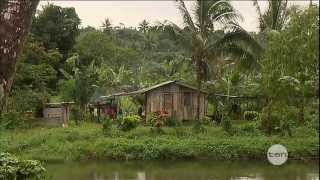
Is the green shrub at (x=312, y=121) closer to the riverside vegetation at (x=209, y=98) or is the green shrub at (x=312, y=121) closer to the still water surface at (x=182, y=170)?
the riverside vegetation at (x=209, y=98)

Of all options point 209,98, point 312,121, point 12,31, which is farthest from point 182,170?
point 12,31

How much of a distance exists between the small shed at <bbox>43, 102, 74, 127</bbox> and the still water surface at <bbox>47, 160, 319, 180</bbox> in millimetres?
6668

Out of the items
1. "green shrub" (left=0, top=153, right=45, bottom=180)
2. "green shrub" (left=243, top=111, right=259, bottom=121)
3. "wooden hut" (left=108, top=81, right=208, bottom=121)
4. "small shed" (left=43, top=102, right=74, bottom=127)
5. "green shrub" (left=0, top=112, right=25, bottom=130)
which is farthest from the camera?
"wooden hut" (left=108, top=81, right=208, bottom=121)

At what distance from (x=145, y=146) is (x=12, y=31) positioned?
11.9 metres

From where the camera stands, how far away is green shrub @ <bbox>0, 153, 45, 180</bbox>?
695 cm

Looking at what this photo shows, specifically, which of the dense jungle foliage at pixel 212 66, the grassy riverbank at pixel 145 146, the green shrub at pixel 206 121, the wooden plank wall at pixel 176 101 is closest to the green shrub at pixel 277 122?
the dense jungle foliage at pixel 212 66

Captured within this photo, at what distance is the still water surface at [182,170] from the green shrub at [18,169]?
3578 mm

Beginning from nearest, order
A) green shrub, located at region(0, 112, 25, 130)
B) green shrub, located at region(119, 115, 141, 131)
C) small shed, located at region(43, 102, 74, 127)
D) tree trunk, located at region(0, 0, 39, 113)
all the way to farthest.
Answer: tree trunk, located at region(0, 0, 39, 113)
green shrub, located at region(119, 115, 141, 131)
green shrub, located at region(0, 112, 25, 130)
small shed, located at region(43, 102, 74, 127)

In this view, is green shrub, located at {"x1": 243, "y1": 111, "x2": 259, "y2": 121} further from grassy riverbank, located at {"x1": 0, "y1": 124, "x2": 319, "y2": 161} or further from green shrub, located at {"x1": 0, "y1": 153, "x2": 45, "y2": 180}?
green shrub, located at {"x1": 0, "y1": 153, "x2": 45, "y2": 180}

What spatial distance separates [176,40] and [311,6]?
947 cm

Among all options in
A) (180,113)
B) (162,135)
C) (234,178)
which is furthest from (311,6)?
(180,113)

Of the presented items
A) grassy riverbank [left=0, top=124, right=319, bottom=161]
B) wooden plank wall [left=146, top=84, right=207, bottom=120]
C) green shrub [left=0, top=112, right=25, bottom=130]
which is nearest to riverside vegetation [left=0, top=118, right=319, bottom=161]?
grassy riverbank [left=0, top=124, right=319, bottom=161]

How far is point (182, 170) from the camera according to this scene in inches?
509

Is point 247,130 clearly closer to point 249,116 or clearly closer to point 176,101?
point 249,116
